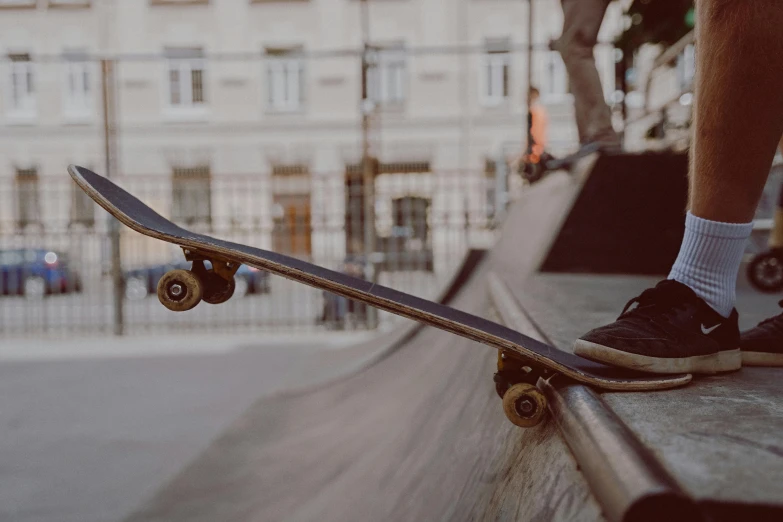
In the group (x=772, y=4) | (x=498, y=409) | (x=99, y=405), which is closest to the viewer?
(x=772, y=4)

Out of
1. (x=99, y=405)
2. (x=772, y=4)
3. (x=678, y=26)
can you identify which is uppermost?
(x=678, y=26)

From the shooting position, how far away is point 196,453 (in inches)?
113

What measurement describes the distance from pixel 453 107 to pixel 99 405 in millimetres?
14561

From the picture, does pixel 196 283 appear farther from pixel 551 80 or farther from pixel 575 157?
pixel 551 80

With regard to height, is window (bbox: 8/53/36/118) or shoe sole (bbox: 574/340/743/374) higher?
window (bbox: 8/53/36/118)

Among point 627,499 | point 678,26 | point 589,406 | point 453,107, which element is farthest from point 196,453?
point 453,107

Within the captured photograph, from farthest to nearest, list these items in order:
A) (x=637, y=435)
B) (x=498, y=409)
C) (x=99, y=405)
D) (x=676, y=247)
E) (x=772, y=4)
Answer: (x=99, y=405) < (x=676, y=247) < (x=498, y=409) < (x=772, y=4) < (x=637, y=435)

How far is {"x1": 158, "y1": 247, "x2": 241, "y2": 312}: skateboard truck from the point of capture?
104 cm

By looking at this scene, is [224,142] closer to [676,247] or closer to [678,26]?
[678,26]

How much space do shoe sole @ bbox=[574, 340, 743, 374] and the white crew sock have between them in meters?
0.10

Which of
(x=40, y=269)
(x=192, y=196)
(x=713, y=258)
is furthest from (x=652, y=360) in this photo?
(x=40, y=269)

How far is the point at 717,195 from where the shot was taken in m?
1.10

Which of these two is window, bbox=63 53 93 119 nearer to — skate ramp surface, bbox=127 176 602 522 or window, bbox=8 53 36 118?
window, bbox=8 53 36 118

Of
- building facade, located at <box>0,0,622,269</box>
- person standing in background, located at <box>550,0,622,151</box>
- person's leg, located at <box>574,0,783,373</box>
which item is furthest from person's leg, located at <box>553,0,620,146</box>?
building facade, located at <box>0,0,622,269</box>
